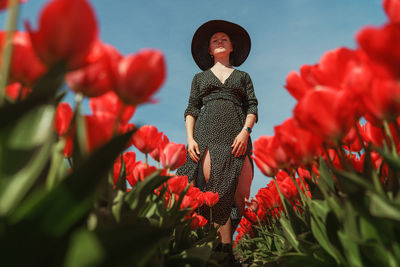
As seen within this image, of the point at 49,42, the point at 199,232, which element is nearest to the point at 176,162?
the point at 199,232

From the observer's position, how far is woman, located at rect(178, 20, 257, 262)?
3.10 metres

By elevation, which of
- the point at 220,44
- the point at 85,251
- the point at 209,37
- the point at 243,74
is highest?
the point at 209,37

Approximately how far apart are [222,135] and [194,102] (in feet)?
1.84

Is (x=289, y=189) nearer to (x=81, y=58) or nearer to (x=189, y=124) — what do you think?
(x=81, y=58)

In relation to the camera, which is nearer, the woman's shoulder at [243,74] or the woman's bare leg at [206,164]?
the woman's bare leg at [206,164]

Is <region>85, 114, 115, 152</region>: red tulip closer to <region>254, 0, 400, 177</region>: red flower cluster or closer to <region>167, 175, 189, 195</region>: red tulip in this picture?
<region>254, 0, 400, 177</region>: red flower cluster

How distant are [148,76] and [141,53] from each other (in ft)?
0.14

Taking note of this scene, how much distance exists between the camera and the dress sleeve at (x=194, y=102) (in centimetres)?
347

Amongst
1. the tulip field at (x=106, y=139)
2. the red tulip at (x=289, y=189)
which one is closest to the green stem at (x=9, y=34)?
the tulip field at (x=106, y=139)

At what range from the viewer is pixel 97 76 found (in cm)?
60

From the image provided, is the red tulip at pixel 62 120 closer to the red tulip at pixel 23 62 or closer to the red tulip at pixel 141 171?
the red tulip at pixel 23 62

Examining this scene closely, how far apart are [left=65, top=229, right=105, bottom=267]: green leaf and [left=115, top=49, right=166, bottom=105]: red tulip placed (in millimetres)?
262

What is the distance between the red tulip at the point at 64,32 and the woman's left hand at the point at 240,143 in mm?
2677

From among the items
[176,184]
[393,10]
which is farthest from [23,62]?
[176,184]
